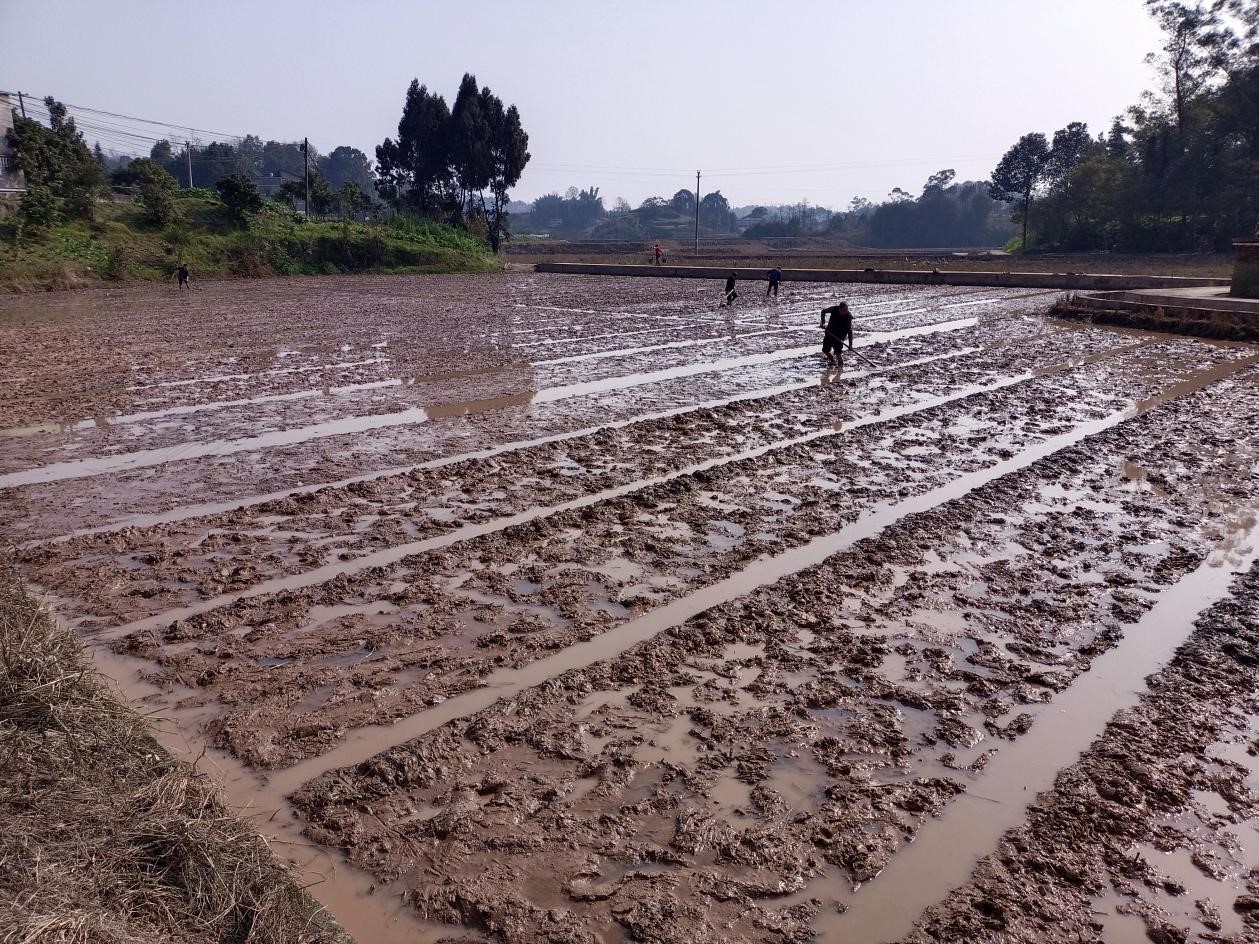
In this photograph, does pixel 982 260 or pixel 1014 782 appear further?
pixel 982 260

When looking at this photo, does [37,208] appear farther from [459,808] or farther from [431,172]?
[459,808]

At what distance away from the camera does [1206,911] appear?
320cm

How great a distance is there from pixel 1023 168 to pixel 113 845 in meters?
67.5

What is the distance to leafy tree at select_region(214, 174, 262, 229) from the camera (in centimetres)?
3909

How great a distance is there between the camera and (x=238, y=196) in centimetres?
3922

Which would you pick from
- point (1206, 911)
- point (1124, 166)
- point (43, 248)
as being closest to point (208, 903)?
point (1206, 911)

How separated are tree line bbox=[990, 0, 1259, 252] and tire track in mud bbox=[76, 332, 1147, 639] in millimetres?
42616

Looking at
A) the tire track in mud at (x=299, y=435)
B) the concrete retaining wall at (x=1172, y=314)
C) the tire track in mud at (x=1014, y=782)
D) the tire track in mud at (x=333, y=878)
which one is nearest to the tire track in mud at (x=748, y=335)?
the tire track in mud at (x=299, y=435)

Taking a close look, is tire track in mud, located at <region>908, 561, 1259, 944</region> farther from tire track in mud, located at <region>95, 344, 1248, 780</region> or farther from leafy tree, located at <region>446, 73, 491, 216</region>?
leafy tree, located at <region>446, 73, 491, 216</region>

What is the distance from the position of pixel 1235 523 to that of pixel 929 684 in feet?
14.3

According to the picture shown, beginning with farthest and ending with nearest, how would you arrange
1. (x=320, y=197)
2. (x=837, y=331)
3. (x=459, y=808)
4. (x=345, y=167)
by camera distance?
(x=345, y=167) < (x=320, y=197) < (x=837, y=331) < (x=459, y=808)

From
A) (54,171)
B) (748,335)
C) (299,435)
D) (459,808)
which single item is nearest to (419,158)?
(54,171)

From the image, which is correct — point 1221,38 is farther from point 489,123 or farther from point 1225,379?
point 1225,379

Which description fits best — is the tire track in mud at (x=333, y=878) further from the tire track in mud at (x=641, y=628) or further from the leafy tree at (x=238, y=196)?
the leafy tree at (x=238, y=196)
